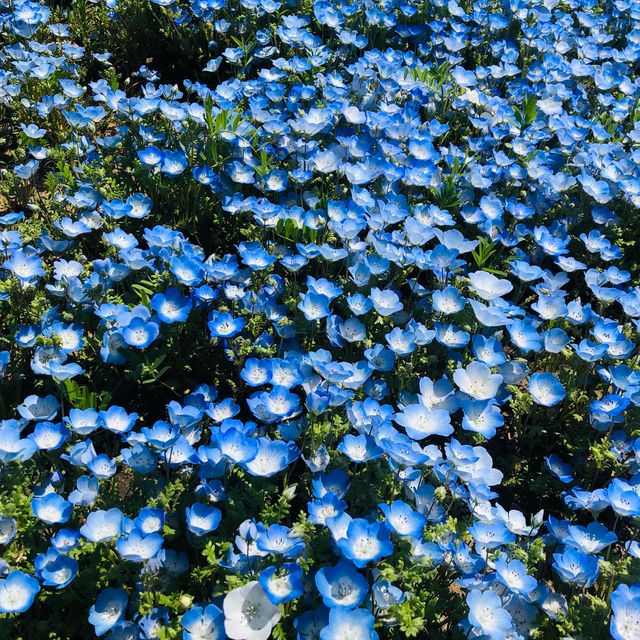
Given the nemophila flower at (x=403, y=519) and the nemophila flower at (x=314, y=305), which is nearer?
the nemophila flower at (x=403, y=519)

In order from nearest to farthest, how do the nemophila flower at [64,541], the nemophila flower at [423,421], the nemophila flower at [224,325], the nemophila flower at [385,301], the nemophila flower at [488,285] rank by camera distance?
the nemophila flower at [64,541] < the nemophila flower at [423,421] < the nemophila flower at [224,325] < the nemophila flower at [385,301] < the nemophila flower at [488,285]

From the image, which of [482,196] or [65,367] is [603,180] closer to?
[482,196]

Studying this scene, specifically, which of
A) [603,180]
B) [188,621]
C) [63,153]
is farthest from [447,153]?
[188,621]

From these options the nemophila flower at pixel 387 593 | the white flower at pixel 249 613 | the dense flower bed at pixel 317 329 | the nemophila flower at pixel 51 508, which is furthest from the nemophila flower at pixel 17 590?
the nemophila flower at pixel 387 593

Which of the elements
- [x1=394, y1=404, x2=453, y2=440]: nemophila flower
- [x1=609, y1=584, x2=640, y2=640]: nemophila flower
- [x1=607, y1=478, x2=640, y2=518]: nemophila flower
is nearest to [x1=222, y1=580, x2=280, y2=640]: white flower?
[x1=394, y1=404, x2=453, y2=440]: nemophila flower

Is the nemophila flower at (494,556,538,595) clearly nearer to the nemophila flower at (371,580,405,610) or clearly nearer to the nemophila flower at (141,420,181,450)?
the nemophila flower at (371,580,405,610)

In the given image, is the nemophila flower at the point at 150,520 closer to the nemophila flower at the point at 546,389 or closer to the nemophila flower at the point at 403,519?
the nemophila flower at the point at 403,519
